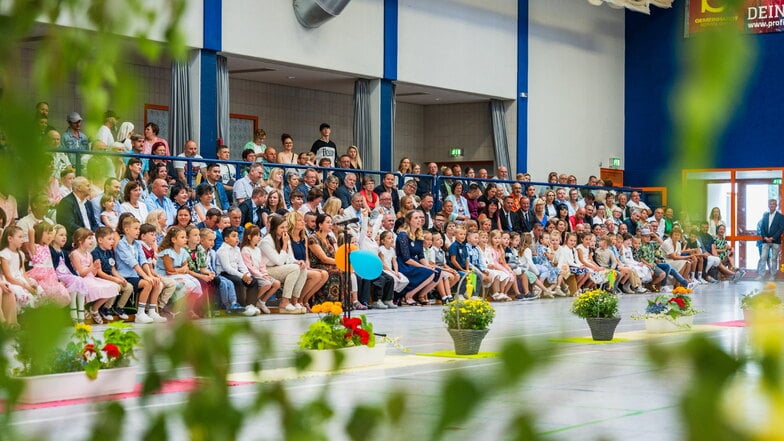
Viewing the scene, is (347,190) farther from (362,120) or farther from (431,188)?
(362,120)

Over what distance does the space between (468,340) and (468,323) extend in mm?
340

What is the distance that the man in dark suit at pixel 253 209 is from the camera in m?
18.4

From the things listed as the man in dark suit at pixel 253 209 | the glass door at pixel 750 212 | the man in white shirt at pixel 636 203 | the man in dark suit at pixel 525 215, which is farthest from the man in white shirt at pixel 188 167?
the glass door at pixel 750 212

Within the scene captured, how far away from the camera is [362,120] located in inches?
1052

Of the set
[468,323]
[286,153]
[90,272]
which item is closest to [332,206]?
[286,153]

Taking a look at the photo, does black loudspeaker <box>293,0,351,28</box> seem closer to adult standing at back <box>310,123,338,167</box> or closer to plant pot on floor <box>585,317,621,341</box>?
adult standing at back <box>310,123,338,167</box>

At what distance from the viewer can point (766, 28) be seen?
3253 centimetres

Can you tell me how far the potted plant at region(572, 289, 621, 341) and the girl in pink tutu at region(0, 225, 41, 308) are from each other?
6932 mm

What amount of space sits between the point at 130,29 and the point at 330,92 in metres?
28.7

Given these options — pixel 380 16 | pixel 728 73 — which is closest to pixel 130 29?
pixel 728 73

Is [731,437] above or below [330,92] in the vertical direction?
below

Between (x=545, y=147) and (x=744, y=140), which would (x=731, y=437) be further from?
(x=744, y=140)

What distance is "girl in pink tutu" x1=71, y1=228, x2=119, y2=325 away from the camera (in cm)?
1462

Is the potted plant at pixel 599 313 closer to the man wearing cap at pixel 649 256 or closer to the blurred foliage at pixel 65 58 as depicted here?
the blurred foliage at pixel 65 58
